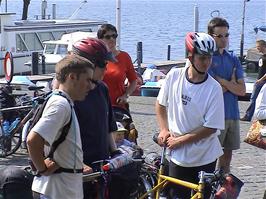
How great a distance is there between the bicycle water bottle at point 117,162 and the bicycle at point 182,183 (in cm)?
53

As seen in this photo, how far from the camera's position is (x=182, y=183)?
5168 mm

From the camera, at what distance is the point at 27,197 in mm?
5039

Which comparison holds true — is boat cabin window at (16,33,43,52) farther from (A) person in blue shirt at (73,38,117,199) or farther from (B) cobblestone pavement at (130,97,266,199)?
(A) person in blue shirt at (73,38,117,199)

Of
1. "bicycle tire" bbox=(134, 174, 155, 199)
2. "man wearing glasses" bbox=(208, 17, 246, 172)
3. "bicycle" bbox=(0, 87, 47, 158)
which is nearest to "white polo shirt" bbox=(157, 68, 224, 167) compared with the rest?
"bicycle tire" bbox=(134, 174, 155, 199)

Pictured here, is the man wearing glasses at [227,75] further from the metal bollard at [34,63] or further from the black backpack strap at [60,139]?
the metal bollard at [34,63]

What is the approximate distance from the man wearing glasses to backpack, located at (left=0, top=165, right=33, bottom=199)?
2.09 meters

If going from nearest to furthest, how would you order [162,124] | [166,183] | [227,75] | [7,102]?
1. [166,183]
2. [162,124]
3. [227,75]
4. [7,102]

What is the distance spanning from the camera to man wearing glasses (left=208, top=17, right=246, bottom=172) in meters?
6.39

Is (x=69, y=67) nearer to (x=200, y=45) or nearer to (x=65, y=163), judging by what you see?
(x=65, y=163)

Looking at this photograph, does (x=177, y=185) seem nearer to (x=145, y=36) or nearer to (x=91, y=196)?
(x=91, y=196)

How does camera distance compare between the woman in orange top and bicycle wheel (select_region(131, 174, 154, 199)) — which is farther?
the woman in orange top

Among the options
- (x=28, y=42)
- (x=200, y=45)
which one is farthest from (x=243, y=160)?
(x=28, y=42)

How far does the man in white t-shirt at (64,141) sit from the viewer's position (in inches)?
163

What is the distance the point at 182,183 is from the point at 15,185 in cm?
117
